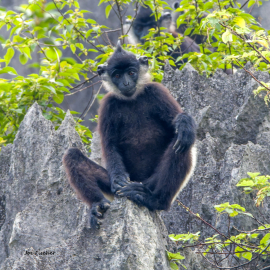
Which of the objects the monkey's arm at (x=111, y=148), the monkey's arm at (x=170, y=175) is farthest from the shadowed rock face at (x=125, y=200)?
the monkey's arm at (x=111, y=148)

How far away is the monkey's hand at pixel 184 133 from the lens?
319 centimetres

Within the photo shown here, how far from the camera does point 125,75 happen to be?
3828mm

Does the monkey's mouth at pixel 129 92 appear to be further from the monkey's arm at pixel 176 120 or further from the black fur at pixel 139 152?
the monkey's arm at pixel 176 120

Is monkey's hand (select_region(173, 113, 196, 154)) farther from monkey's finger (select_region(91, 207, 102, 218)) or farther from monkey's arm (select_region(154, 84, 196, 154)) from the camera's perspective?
monkey's finger (select_region(91, 207, 102, 218))

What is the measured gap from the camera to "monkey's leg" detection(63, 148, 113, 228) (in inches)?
129

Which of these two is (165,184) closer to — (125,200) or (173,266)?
(125,200)

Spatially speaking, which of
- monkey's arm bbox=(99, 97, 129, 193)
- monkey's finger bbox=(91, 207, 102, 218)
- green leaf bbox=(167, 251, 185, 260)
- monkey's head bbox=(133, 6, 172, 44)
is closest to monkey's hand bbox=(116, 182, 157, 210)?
monkey's arm bbox=(99, 97, 129, 193)

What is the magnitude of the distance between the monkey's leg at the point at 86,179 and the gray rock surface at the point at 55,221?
0.62 feet

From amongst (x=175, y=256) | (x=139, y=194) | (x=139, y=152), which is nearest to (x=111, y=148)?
(x=139, y=152)

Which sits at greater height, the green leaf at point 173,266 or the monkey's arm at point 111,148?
the monkey's arm at point 111,148

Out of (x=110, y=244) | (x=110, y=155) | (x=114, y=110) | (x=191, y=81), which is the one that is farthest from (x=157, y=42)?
(x=110, y=244)

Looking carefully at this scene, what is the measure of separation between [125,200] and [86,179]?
1.74 feet

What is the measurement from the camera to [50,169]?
3.95 m

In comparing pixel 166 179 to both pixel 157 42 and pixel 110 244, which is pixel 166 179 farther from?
pixel 157 42
